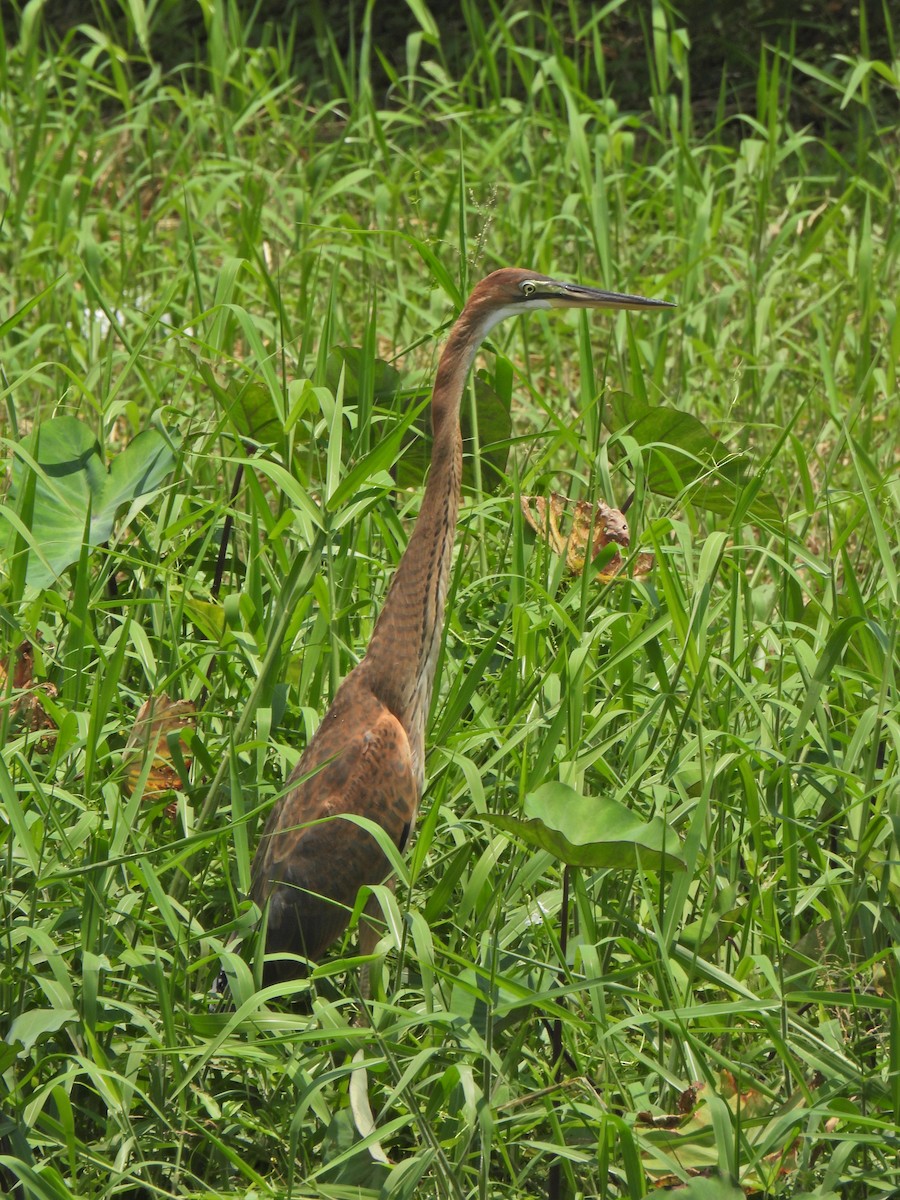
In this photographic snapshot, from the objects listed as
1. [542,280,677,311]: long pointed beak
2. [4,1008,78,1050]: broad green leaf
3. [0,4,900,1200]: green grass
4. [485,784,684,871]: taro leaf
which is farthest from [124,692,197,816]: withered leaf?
[542,280,677,311]: long pointed beak

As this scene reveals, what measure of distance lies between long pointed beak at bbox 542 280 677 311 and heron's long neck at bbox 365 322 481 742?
319 mm

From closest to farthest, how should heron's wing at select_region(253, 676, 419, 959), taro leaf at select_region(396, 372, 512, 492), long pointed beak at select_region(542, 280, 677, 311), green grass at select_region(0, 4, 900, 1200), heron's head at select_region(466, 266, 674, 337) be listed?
green grass at select_region(0, 4, 900, 1200), heron's wing at select_region(253, 676, 419, 959), heron's head at select_region(466, 266, 674, 337), long pointed beak at select_region(542, 280, 677, 311), taro leaf at select_region(396, 372, 512, 492)

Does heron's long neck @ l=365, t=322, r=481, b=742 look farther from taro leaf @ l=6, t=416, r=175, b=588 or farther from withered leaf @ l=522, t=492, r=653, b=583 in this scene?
taro leaf @ l=6, t=416, r=175, b=588

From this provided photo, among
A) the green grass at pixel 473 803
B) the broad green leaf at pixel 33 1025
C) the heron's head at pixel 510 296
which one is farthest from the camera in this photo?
the heron's head at pixel 510 296

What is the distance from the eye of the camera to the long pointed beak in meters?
2.91

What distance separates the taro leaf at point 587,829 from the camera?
6.77ft

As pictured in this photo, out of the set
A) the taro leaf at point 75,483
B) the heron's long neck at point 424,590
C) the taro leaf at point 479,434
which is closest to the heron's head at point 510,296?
the heron's long neck at point 424,590

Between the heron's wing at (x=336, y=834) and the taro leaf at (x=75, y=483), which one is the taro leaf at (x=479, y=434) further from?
the heron's wing at (x=336, y=834)

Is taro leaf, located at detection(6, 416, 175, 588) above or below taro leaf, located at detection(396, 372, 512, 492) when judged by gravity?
above

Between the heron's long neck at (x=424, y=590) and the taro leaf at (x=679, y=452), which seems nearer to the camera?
the heron's long neck at (x=424, y=590)

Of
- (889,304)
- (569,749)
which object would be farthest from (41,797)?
(889,304)

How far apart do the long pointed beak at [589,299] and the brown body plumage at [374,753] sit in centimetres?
23

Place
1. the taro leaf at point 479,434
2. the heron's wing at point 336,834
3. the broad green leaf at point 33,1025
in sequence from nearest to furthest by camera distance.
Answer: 1. the broad green leaf at point 33,1025
2. the heron's wing at point 336,834
3. the taro leaf at point 479,434

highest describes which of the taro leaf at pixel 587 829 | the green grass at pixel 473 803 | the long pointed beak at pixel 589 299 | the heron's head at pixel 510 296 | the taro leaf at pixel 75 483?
the heron's head at pixel 510 296
